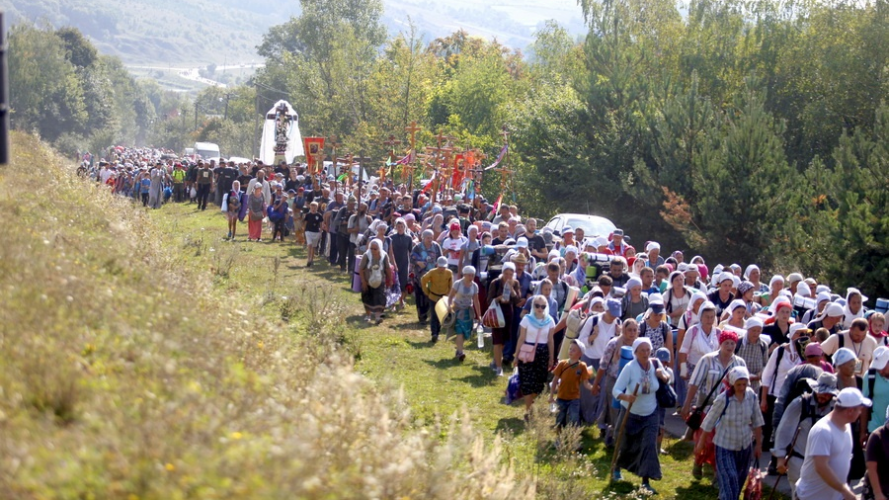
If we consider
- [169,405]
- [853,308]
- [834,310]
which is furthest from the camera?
[853,308]

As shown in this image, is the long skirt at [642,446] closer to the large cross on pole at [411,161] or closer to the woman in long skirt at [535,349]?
the woman in long skirt at [535,349]

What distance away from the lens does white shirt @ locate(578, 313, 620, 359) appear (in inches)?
465

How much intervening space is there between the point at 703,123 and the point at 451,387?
1679cm

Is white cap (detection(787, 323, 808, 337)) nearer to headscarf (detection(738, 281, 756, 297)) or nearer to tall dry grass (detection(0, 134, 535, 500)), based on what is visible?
headscarf (detection(738, 281, 756, 297))

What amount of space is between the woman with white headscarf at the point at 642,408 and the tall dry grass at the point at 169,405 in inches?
92.1

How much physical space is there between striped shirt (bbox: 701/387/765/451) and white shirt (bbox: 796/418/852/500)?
1115 millimetres

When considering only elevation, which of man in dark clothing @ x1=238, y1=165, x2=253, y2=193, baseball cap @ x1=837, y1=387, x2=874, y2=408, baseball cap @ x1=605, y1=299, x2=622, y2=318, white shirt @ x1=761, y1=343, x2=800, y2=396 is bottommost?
white shirt @ x1=761, y1=343, x2=800, y2=396

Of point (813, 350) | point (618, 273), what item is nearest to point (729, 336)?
point (813, 350)

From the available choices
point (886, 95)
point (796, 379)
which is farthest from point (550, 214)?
point (796, 379)

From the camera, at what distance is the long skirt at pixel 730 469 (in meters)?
9.41

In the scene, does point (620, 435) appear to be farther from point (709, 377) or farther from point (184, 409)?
point (184, 409)

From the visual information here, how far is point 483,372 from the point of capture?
14672mm

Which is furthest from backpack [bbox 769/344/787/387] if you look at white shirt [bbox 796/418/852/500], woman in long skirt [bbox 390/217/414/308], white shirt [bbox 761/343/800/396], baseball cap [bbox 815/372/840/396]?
woman in long skirt [bbox 390/217/414/308]

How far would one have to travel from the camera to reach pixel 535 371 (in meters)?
12.2
